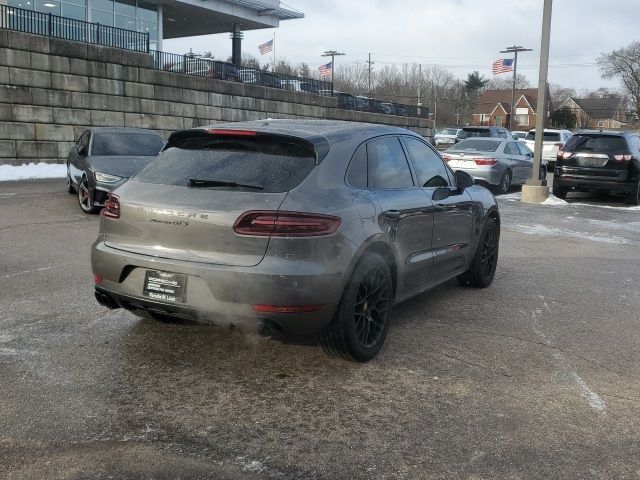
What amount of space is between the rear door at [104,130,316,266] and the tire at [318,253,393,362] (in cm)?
67

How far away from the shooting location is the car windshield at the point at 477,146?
56.4ft

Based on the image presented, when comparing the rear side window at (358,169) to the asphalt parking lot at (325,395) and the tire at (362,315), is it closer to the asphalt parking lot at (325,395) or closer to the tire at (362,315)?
the tire at (362,315)

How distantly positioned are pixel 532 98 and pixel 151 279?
114m

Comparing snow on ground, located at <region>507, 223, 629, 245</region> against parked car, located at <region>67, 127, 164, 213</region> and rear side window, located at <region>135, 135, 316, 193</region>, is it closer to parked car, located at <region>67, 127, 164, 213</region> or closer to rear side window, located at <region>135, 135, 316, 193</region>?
parked car, located at <region>67, 127, 164, 213</region>

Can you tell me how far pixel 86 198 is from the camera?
437 inches

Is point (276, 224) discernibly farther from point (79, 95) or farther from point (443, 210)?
point (79, 95)

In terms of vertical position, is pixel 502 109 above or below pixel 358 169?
above

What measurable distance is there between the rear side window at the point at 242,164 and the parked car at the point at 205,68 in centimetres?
1963

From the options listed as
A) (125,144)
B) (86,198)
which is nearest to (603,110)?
(125,144)

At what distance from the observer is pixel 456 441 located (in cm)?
332

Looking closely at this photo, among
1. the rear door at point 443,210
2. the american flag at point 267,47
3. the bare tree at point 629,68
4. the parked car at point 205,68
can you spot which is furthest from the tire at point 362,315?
the bare tree at point 629,68

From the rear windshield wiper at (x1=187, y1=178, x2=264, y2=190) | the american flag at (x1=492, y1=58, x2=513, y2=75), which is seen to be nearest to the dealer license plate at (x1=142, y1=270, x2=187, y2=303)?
the rear windshield wiper at (x1=187, y1=178, x2=264, y2=190)

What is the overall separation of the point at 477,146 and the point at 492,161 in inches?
39.5

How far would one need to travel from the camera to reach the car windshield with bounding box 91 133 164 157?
1166 cm
